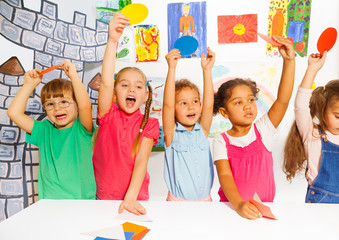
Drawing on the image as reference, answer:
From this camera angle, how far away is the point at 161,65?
1523 millimetres

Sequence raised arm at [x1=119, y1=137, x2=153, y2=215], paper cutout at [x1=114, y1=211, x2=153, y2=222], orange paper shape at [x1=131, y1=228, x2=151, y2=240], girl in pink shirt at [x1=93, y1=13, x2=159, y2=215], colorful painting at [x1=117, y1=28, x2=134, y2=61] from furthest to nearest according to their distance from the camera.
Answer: colorful painting at [x1=117, y1=28, x2=134, y2=61], girl in pink shirt at [x1=93, y1=13, x2=159, y2=215], raised arm at [x1=119, y1=137, x2=153, y2=215], paper cutout at [x1=114, y1=211, x2=153, y2=222], orange paper shape at [x1=131, y1=228, x2=151, y2=240]

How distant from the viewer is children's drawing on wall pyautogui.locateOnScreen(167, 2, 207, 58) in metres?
1.45

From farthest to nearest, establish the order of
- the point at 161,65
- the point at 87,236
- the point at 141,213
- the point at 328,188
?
the point at 161,65, the point at 328,188, the point at 141,213, the point at 87,236

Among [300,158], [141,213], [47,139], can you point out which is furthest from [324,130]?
[47,139]

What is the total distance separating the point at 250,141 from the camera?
1.11 m

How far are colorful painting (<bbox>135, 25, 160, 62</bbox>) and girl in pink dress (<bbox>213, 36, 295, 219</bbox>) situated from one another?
21.7 inches

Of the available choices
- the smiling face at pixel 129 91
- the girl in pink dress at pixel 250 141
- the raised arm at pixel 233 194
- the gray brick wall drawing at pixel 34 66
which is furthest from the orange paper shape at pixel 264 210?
the gray brick wall drawing at pixel 34 66

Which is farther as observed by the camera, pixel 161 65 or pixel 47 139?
pixel 161 65

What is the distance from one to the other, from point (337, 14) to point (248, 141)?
0.87 meters

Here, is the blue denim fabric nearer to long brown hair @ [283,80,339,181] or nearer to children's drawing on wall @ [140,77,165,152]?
long brown hair @ [283,80,339,181]

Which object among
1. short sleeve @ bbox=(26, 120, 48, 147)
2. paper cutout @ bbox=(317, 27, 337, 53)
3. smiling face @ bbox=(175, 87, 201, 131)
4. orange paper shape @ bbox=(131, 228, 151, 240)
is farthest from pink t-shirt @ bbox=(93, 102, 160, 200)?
paper cutout @ bbox=(317, 27, 337, 53)

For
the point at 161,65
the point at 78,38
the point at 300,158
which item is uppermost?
the point at 78,38

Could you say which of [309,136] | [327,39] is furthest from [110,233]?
[327,39]

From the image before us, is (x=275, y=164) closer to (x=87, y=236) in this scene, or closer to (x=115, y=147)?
(x=115, y=147)
